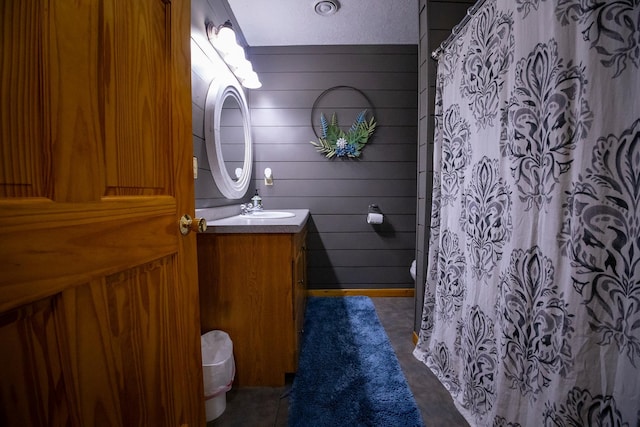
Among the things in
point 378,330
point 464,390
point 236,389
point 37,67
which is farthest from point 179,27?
point 378,330

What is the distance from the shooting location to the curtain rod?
1.08 m

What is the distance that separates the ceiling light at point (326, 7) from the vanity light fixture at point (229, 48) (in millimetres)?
699

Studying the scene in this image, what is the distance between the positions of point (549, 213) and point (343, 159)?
1821 millimetres

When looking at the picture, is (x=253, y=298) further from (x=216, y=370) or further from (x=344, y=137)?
(x=344, y=137)

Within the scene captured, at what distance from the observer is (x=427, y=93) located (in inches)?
60.1

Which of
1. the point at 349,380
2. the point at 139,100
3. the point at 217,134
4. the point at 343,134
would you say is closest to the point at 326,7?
the point at 343,134

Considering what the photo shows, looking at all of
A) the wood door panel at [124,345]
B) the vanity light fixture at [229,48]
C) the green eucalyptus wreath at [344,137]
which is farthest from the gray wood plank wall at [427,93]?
the wood door panel at [124,345]

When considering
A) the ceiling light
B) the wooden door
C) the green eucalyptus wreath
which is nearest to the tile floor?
the wooden door

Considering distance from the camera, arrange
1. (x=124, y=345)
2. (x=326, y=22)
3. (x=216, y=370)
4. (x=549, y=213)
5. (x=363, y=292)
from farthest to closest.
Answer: (x=363, y=292) < (x=326, y=22) < (x=216, y=370) < (x=549, y=213) < (x=124, y=345)

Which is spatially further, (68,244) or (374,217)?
(374,217)

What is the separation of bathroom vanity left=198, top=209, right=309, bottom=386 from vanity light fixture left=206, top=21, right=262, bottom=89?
1.16 meters

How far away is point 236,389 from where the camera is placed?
4.41ft

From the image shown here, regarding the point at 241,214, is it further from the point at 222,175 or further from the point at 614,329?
the point at 614,329

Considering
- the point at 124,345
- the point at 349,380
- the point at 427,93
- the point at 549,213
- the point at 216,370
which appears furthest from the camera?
the point at 427,93
